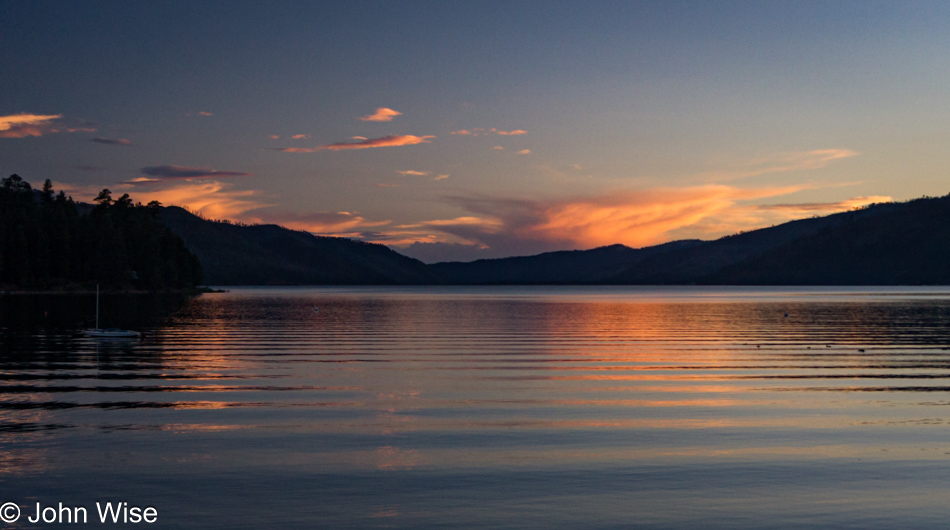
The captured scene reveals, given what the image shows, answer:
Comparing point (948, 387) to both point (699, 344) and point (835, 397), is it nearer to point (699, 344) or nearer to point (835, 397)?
point (835, 397)

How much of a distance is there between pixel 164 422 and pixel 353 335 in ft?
119

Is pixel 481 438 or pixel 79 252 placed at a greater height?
pixel 79 252

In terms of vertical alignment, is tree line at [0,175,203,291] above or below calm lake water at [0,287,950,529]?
above

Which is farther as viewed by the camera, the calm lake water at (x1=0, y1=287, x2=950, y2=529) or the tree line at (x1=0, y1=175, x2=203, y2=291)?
the tree line at (x1=0, y1=175, x2=203, y2=291)

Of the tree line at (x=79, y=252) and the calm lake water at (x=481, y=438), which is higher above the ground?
the tree line at (x=79, y=252)

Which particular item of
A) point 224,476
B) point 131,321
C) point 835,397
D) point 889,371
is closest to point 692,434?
point 835,397

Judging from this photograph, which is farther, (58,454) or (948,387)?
(948,387)

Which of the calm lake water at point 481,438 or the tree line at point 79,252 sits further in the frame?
the tree line at point 79,252

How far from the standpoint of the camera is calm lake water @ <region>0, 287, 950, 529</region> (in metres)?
13.4

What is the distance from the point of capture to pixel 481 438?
19.1 metres

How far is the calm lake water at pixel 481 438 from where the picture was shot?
13.4 metres

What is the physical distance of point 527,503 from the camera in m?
13.6

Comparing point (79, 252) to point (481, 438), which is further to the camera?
point (79, 252)

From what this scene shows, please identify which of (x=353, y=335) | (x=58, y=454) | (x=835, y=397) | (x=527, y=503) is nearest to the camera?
(x=527, y=503)
